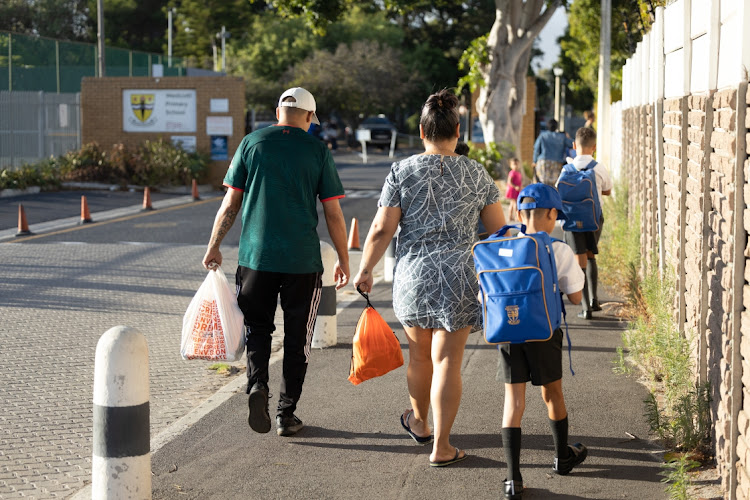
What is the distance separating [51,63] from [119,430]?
28303 mm

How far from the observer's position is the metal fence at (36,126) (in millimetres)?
25453

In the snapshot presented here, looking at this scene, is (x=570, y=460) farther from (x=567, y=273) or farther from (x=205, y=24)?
(x=205, y=24)

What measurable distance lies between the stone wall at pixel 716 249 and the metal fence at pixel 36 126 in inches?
844

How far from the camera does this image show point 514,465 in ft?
15.5

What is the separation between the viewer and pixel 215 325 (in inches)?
223

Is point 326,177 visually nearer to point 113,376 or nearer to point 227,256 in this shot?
point 113,376

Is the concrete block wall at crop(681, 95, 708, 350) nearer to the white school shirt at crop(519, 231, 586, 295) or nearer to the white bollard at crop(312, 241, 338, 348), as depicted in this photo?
the white school shirt at crop(519, 231, 586, 295)

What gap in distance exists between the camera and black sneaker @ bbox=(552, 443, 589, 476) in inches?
198

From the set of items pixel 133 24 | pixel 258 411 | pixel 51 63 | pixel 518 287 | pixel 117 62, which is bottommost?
pixel 258 411

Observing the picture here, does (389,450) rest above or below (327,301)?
below

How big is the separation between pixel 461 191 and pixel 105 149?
24.5m

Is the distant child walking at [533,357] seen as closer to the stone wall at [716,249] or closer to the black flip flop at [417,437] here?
the stone wall at [716,249]

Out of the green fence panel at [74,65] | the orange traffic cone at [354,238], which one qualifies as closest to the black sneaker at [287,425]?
the orange traffic cone at [354,238]

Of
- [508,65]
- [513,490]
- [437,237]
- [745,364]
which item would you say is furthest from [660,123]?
[508,65]
